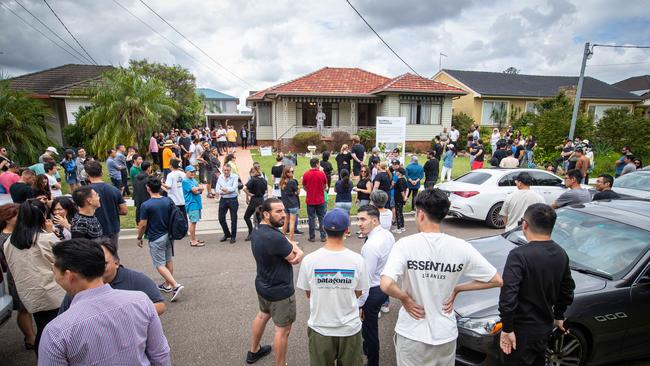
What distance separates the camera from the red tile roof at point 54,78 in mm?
22453

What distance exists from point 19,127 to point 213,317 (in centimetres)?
1339

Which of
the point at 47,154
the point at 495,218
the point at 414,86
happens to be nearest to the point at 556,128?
the point at 414,86

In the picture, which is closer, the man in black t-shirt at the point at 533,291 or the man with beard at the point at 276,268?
the man in black t-shirt at the point at 533,291

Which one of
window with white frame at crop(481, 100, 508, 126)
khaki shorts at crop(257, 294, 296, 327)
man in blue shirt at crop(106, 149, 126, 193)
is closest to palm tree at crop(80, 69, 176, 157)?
man in blue shirt at crop(106, 149, 126, 193)

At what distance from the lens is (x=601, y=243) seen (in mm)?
3855

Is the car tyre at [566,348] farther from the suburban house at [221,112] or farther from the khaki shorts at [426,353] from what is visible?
the suburban house at [221,112]

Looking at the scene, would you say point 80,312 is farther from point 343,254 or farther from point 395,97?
point 395,97

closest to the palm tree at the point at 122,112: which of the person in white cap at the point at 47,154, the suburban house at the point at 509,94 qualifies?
the person in white cap at the point at 47,154

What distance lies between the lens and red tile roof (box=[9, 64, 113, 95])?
22.5 meters

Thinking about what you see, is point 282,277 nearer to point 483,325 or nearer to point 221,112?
point 483,325

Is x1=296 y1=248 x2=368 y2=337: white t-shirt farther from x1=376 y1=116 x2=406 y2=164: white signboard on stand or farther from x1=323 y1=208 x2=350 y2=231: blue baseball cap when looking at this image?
x1=376 y1=116 x2=406 y2=164: white signboard on stand

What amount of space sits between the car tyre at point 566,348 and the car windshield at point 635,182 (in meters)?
7.11

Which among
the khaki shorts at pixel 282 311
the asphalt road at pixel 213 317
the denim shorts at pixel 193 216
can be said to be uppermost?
the khaki shorts at pixel 282 311

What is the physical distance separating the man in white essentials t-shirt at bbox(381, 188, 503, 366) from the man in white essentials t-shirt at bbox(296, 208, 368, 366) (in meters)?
0.39
